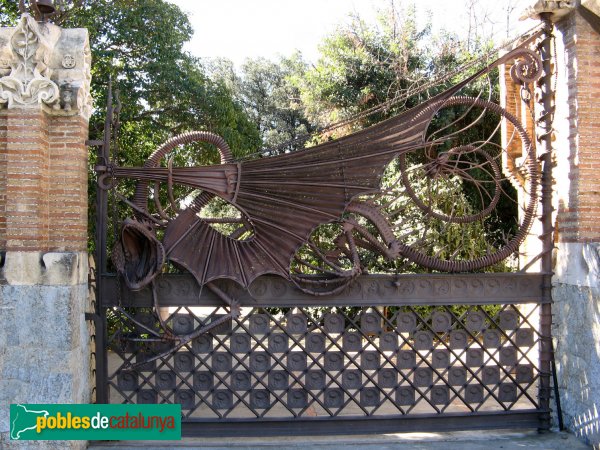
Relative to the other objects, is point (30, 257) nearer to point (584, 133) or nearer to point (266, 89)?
point (584, 133)

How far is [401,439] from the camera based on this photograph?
5.25 meters

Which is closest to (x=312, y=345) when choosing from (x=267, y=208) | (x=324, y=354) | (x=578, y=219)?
(x=324, y=354)

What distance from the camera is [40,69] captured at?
477cm

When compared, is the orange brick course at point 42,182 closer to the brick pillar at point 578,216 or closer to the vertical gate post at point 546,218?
the vertical gate post at point 546,218

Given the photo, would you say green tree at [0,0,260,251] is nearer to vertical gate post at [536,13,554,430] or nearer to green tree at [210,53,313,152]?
vertical gate post at [536,13,554,430]

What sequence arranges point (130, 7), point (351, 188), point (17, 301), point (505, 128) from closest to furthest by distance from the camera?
point (17, 301) < point (351, 188) < point (505, 128) < point (130, 7)

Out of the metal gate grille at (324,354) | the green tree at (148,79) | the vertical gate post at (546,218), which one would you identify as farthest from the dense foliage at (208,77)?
the metal gate grille at (324,354)

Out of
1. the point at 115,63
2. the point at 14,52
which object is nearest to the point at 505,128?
the point at 14,52

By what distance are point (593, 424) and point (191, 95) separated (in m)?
7.82

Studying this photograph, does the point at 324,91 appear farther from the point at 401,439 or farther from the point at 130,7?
the point at 401,439

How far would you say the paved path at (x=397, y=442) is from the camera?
501cm

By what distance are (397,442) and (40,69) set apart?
4453 millimetres

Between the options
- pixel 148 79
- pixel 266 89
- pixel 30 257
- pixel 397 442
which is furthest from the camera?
pixel 266 89

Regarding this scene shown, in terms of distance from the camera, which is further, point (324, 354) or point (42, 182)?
point (324, 354)
